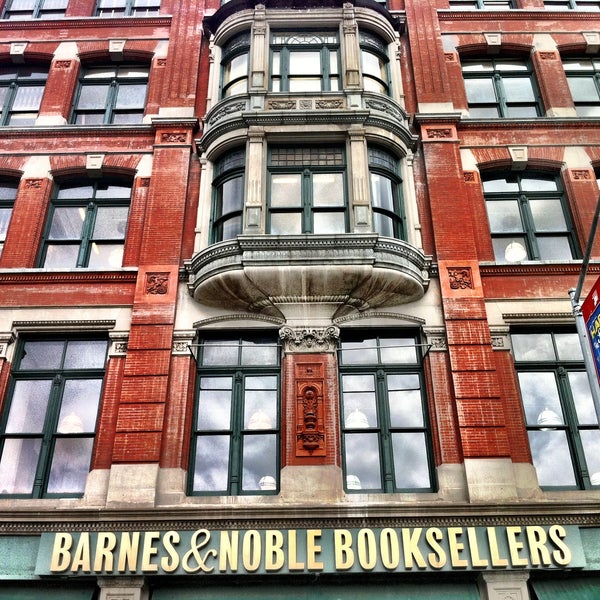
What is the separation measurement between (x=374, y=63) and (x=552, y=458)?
11.4 m

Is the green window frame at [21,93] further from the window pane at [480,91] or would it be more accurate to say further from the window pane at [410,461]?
the window pane at [410,461]

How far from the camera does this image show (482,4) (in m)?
20.6

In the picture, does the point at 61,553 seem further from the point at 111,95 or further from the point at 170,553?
the point at 111,95

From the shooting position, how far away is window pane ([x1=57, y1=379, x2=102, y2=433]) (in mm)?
14109

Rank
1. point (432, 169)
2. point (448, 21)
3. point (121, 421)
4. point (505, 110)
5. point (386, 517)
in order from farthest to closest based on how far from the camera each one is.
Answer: point (448, 21), point (505, 110), point (432, 169), point (121, 421), point (386, 517)

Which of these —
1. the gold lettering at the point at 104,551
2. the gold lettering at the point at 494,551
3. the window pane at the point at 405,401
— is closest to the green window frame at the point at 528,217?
the window pane at the point at 405,401

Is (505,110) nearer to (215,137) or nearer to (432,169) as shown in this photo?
(432,169)

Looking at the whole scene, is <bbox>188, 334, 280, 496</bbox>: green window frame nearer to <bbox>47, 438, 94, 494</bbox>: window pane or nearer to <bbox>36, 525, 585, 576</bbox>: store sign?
<bbox>36, 525, 585, 576</bbox>: store sign

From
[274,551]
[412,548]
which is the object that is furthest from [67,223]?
A: [412,548]

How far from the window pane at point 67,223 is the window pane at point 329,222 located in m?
6.01

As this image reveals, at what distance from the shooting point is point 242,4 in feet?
61.7

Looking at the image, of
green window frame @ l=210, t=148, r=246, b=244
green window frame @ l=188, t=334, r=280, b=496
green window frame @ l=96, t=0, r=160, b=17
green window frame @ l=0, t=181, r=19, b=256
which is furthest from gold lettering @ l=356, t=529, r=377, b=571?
green window frame @ l=96, t=0, r=160, b=17

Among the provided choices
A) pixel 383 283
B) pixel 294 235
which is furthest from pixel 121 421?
pixel 383 283

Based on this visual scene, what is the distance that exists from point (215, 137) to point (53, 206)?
14.8ft
